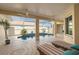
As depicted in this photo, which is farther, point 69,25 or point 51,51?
point 69,25

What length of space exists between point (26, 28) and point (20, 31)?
12.1 inches

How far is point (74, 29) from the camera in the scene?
4691mm

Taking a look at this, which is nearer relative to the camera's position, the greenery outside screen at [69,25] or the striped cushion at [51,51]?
the striped cushion at [51,51]

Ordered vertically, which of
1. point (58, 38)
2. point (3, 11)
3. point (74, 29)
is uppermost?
point (3, 11)

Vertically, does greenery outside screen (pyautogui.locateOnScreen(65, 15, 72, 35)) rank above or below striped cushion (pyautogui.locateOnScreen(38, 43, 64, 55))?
above

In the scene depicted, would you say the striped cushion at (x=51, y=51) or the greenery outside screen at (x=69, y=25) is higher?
the greenery outside screen at (x=69, y=25)

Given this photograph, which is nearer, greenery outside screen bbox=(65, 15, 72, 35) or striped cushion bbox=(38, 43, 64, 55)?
striped cushion bbox=(38, 43, 64, 55)

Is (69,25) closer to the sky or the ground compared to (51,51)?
closer to the sky

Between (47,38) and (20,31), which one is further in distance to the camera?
(47,38)
